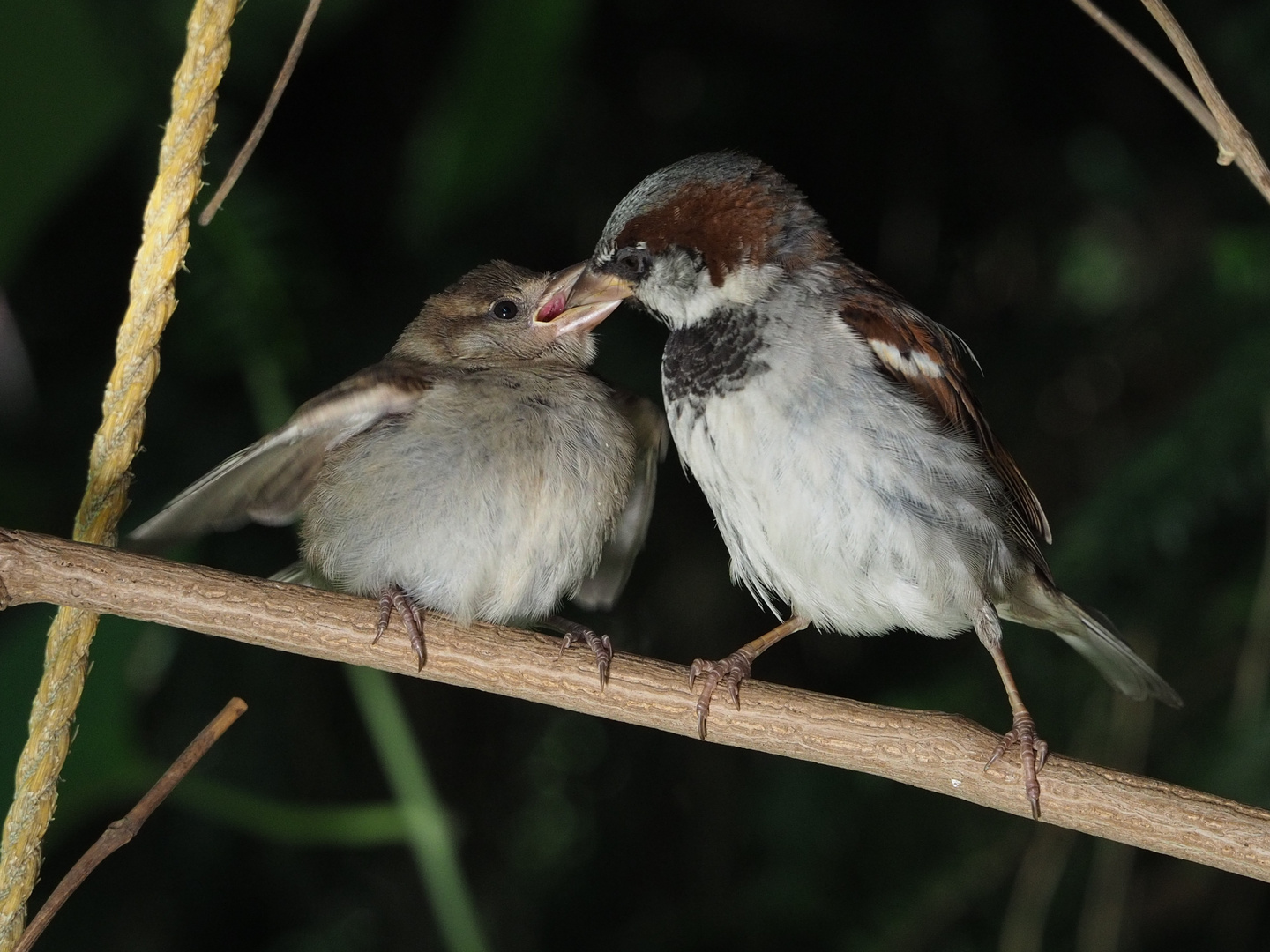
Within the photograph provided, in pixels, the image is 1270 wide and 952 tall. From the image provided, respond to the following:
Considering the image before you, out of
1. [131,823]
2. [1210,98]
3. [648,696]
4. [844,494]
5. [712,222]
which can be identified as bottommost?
[131,823]

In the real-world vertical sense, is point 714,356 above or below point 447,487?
above

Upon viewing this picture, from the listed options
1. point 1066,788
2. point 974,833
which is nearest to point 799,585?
point 1066,788

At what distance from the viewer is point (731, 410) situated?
1.66 meters

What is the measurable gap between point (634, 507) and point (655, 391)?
0.59 m

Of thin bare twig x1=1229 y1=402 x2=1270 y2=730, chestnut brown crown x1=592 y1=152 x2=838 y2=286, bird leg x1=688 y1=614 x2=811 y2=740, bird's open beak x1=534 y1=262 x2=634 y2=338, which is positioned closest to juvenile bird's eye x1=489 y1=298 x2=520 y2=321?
bird's open beak x1=534 y1=262 x2=634 y2=338

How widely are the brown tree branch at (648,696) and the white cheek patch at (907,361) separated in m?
0.45

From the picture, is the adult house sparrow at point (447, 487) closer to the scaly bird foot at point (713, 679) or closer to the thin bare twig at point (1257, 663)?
the scaly bird foot at point (713, 679)

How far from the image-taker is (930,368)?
5.88 ft

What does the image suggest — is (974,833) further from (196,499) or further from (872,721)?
(196,499)

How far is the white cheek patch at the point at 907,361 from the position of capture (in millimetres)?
1729

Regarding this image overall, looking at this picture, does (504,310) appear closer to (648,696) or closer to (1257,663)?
(648,696)

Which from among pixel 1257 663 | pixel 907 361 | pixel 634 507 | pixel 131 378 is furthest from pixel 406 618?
pixel 1257 663

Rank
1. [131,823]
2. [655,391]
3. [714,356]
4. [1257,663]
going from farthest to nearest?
[655,391] < [1257,663] < [714,356] < [131,823]

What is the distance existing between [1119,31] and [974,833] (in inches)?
62.0
